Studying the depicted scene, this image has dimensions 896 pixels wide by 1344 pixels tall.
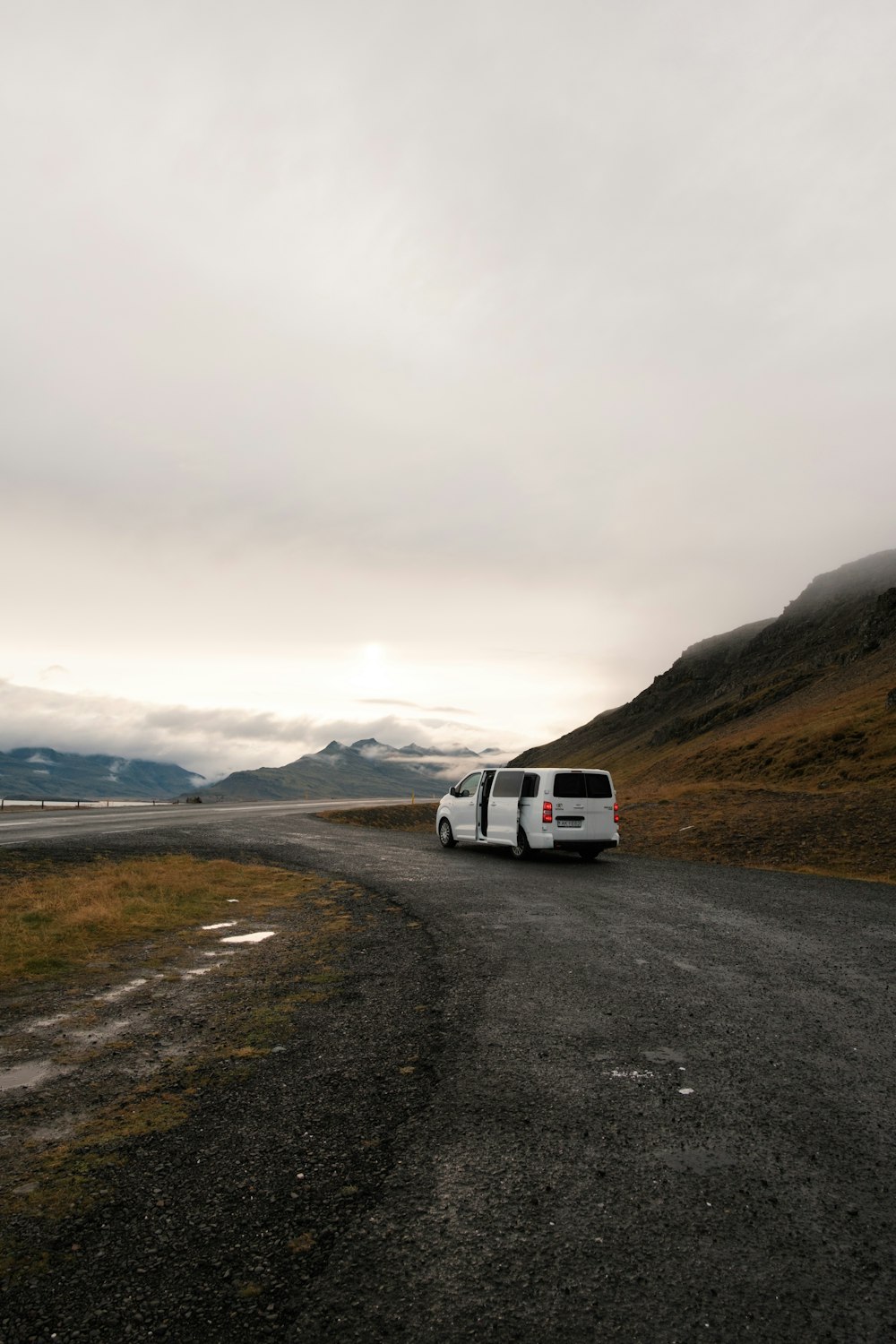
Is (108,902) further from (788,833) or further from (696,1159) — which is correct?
(788,833)

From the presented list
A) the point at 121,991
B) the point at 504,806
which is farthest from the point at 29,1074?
the point at 504,806

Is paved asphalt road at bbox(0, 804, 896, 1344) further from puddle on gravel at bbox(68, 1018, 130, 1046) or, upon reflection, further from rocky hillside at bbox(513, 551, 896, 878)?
rocky hillside at bbox(513, 551, 896, 878)

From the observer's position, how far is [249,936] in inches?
389

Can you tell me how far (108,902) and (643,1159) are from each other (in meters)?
10.2

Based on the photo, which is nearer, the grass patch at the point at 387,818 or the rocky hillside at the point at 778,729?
the rocky hillside at the point at 778,729

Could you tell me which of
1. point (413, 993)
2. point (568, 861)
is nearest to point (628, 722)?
point (568, 861)

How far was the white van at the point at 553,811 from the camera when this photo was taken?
1833 cm

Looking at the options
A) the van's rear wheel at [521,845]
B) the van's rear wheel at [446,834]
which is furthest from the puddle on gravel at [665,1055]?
the van's rear wheel at [446,834]

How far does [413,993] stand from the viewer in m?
6.87

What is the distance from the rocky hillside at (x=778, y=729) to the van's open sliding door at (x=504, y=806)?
20.6 feet

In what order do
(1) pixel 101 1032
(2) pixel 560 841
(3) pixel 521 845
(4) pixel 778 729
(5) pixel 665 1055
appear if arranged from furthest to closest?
(4) pixel 778 729 → (3) pixel 521 845 → (2) pixel 560 841 → (1) pixel 101 1032 → (5) pixel 665 1055

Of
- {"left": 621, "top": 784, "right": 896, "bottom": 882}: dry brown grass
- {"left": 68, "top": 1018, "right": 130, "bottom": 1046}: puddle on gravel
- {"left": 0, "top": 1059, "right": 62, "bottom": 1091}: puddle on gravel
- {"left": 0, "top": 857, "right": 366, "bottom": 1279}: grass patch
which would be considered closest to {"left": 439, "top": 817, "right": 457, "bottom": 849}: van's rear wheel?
{"left": 621, "top": 784, "right": 896, "bottom": 882}: dry brown grass

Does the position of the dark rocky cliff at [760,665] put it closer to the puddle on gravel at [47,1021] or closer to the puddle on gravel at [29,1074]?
the puddle on gravel at [47,1021]

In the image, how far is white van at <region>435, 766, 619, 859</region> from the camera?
1833 cm
